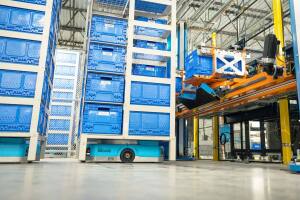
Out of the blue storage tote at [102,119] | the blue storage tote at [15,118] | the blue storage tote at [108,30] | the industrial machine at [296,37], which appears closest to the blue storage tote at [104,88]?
the blue storage tote at [102,119]

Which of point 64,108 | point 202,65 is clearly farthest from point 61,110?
point 202,65

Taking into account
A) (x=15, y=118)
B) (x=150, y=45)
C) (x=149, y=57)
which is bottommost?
(x=15, y=118)

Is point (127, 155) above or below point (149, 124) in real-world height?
below

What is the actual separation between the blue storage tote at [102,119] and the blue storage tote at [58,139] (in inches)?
175

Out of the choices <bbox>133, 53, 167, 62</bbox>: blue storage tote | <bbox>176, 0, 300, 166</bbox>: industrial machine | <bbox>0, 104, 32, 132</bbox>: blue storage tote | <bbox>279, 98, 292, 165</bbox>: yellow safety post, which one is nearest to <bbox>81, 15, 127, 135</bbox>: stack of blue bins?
<bbox>133, 53, 167, 62</bbox>: blue storage tote

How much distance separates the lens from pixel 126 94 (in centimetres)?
719

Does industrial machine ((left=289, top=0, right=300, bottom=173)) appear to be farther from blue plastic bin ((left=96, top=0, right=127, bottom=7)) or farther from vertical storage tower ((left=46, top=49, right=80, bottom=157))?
vertical storage tower ((left=46, top=49, right=80, bottom=157))

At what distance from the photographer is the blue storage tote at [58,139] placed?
10547mm

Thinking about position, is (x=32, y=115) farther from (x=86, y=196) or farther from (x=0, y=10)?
(x=86, y=196)

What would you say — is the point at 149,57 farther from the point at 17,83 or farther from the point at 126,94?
the point at 17,83

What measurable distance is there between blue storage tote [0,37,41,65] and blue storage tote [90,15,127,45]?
1651 mm

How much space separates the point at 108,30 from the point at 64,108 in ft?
17.4

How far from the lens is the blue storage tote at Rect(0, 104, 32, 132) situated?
5.80 meters

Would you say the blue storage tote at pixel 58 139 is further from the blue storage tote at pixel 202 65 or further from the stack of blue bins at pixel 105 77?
the blue storage tote at pixel 202 65
